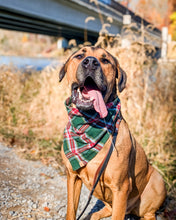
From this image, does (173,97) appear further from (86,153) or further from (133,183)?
(86,153)

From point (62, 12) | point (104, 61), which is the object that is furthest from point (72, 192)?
point (62, 12)

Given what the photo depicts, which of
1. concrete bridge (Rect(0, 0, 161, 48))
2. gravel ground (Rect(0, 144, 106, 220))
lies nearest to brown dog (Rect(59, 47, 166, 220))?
gravel ground (Rect(0, 144, 106, 220))

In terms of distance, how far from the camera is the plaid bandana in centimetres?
246

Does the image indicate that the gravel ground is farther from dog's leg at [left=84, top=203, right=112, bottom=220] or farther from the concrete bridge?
the concrete bridge

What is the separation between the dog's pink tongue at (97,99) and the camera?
93.1 inches

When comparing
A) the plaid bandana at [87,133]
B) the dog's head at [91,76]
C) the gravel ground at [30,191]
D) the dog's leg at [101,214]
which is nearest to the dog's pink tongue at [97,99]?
the dog's head at [91,76]

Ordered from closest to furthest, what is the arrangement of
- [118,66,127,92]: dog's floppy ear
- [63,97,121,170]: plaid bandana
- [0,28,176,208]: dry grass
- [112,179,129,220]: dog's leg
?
[112,179,129,220]: dog's leg
[63,97,121,170]: plaid bandana
[118,66,127,92]: dog's floppy ear
[0,28,176,208]: dry grass

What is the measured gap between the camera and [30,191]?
3346 mm

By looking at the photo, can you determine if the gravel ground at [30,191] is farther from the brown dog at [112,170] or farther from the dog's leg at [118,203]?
the dog's leg at [118,203]

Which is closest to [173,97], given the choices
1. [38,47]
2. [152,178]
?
[152,178]

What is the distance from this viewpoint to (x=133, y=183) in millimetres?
2748

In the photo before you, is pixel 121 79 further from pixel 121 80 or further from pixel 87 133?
pixel 87 133

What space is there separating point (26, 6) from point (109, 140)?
784 cm

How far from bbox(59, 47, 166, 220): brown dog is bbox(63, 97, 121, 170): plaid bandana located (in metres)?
0.07
